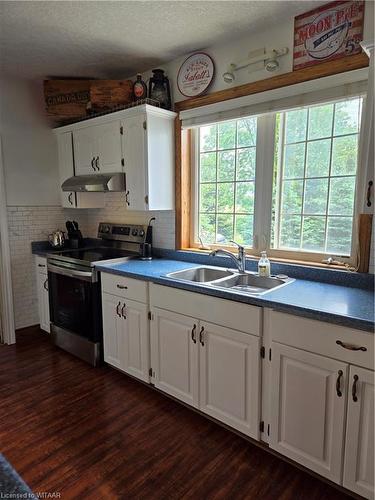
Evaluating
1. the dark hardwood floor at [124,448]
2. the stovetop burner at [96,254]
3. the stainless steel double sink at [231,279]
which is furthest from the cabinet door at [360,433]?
the stovetop burner at [96,254]

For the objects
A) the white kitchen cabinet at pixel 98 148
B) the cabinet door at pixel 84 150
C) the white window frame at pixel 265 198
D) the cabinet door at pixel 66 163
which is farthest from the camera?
the cabinet door at pixel 66 163

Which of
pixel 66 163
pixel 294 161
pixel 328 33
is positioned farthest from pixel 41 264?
pixel 328 33

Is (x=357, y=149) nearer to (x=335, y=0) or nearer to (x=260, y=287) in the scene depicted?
(x=335, y=0)

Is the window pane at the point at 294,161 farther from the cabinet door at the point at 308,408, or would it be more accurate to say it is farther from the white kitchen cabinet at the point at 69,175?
the white kitchen cabinet at the point at 69,175

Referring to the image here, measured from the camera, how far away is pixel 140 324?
2.43 metres

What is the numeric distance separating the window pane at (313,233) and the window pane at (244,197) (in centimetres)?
44

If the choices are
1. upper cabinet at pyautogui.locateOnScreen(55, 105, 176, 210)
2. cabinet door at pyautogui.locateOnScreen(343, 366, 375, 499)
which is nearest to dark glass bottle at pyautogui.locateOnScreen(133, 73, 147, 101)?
upper cabinet at pyautogui.locateOnScreen(55, 105, 176, 210)

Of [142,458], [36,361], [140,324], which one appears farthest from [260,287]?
[36,361]

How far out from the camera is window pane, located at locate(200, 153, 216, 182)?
278cm

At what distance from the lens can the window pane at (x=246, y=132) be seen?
2490mm

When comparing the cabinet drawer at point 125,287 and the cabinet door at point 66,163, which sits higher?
the cabinet door at point 66,163

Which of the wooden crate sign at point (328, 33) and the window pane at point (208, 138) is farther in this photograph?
the window pane at point (208, 138)

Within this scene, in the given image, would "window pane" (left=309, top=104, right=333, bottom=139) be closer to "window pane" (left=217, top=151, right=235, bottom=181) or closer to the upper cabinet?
"window pane" (left=217, top=151, right=235, bottom=181)

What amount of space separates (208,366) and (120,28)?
2292 millimetres
